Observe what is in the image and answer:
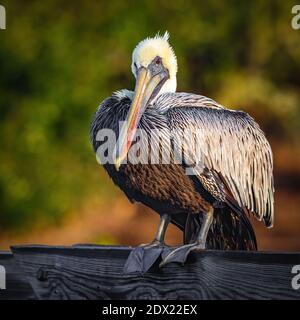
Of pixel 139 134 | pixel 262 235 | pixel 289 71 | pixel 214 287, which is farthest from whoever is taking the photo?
pixel 289 71

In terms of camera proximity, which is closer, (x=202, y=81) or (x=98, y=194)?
(x=98, y=194)

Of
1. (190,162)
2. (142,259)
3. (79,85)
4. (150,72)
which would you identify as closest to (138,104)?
(150,72)

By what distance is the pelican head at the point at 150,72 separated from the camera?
4.44 m

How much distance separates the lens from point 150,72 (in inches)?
183

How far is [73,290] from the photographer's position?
12.7 feet

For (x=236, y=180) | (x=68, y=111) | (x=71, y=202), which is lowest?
(x=236, y=180)

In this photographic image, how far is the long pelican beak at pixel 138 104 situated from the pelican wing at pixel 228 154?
15 centimetres

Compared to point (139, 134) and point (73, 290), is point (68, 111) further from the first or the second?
point (73, 290)

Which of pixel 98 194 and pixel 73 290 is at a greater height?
pixel 98 194

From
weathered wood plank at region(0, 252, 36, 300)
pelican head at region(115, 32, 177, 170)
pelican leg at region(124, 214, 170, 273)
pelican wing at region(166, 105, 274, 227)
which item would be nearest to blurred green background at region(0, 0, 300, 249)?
pelican head at region(115, 32, 177, 170)

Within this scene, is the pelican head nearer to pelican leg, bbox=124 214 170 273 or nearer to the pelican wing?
the pelican wing

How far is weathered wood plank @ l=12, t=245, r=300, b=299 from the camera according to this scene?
3381mm
